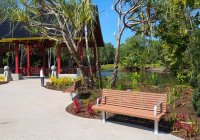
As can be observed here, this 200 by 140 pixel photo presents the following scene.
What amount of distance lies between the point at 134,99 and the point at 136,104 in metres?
0.14

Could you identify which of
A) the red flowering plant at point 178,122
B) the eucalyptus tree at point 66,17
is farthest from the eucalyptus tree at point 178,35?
the red flowering plant at point 178,122

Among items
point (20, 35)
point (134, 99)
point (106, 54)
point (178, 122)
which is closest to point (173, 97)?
point (134, 99)

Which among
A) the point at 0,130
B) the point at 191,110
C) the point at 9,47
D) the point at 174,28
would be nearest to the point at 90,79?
the point at 174,28

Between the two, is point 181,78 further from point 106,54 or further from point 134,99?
point 106,54

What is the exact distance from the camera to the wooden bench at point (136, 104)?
7786mm

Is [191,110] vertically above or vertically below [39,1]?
below

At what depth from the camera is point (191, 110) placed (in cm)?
945

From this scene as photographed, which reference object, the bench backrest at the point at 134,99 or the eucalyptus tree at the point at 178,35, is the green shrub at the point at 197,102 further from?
the eucalyptus tree at the point at 178,35

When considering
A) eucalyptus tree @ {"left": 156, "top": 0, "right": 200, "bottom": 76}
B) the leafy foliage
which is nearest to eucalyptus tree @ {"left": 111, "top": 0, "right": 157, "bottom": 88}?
eucalyptus tree @ {"left": 156, "top": 0, "right": 200, "bottom": 76}

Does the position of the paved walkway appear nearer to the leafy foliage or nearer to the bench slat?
the bench slat

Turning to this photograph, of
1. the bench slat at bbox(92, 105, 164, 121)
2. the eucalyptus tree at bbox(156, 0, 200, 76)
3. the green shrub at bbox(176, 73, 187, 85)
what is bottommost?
the bench slat at bbox(92, 105, 164, 121)

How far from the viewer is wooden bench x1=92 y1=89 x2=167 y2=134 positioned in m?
7.79

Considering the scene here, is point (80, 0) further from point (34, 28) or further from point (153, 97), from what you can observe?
point (153, 97)

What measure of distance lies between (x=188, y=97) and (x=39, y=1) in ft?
24.8
